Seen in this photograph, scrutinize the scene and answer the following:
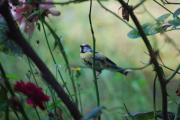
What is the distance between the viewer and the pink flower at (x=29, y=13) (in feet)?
3.28

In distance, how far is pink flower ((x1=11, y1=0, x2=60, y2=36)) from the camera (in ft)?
3.28

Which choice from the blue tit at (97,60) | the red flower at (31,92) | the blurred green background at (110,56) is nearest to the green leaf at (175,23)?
the blue tit at (97,60)

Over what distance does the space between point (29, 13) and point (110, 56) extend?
2629mm

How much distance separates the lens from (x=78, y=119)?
0.80 meters

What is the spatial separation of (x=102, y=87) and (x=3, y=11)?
2.54 meters

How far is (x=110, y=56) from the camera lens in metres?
3.63

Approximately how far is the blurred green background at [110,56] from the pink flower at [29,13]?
143 centimetres

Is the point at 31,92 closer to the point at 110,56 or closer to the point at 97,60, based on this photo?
the point at 97,60

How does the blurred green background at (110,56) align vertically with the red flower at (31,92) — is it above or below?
below

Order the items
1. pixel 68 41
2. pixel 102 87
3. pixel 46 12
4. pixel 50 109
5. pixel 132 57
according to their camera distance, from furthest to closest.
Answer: pixel 68 41 < pixel 132 57 < pixel 102 87 < pixel 50 109 < pixel 46 12

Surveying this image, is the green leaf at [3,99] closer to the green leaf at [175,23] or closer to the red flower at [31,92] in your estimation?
the red flower at [31,92]

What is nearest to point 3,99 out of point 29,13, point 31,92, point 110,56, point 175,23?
point 31,92

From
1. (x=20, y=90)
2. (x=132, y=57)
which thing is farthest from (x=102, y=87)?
(x=20, y=90)

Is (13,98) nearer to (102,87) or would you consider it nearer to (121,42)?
(102,87)
